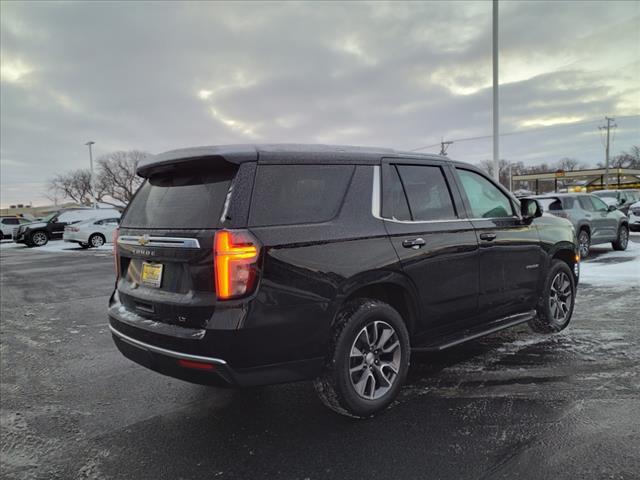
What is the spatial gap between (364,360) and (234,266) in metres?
1.23

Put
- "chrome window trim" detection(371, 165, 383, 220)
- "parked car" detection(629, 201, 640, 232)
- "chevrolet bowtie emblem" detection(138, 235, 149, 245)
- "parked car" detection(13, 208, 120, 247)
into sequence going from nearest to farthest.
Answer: "chevrolet bowtie emblem" detection(138, 235, 149, 245)
"chrome window trim" detection(371, 165, 383, 220)
"parked car" detection(629, 201, 640, 232)
"parked car" detection(13, 208, 120, 247)

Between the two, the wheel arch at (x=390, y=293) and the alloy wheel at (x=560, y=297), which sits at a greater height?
the wheel arch at (x=390, y=293)

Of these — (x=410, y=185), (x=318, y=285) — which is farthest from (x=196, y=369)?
(x=410, y=185)

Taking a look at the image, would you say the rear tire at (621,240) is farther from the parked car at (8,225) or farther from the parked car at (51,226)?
the parked car at (8,225)

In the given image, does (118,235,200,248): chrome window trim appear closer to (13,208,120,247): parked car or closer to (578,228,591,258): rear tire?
(578,228,591,258): rear tire

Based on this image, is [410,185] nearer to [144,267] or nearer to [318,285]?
[318,285]

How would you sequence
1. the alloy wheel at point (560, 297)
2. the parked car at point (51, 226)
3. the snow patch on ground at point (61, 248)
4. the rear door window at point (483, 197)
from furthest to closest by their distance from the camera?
the parked car at point (51, 226) → the snow patch on ground at point (61, 248) → the alloy wheel at point (560, 297) → the rear door window at point (483, 197)

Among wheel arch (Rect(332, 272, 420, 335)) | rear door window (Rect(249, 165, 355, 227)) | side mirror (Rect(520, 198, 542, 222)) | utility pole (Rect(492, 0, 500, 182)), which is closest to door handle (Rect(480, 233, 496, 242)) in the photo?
side mirror (Rect(520, 198, 542, 222))

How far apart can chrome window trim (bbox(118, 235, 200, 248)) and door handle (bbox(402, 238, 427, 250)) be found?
1.56 m

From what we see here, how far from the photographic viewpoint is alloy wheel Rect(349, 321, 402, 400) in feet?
11.1

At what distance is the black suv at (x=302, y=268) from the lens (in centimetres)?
290

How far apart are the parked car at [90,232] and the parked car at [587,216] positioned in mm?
17601

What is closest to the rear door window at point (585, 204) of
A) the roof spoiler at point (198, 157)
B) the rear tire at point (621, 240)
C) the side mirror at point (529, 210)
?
the rear tire at point (621, 240)

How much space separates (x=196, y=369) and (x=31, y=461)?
1.21 metres
